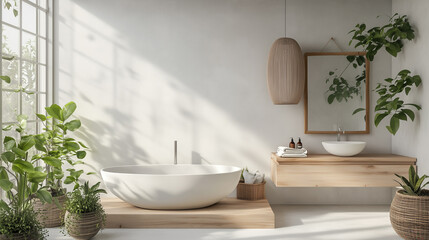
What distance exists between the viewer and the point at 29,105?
4754 mm

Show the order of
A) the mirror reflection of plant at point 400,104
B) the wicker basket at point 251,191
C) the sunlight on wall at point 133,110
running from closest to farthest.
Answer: the mirror reflection of plant at point 400,104 → the wicker basket at point 251,191 → the sunlight on wall at point 133,110

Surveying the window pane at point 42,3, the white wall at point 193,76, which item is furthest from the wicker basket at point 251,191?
the window pane at point 42,3

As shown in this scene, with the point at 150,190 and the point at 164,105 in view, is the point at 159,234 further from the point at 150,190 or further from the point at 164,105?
the point at 164,105

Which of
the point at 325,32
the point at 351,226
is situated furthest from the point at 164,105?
the point at 351,226

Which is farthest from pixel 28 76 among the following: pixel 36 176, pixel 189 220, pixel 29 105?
pixel 189 220

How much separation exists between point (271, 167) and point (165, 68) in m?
1.77

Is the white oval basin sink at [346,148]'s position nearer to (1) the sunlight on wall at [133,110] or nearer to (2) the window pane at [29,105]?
(1) the sunlight on wall at [133,110]

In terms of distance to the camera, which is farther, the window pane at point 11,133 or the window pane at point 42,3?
the window pane at point 42,3

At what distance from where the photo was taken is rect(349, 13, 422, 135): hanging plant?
14.2 ft

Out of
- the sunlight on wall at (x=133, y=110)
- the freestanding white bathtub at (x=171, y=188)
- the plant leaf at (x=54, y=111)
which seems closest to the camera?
the freestanding white bathtub at (x=171, y=188)

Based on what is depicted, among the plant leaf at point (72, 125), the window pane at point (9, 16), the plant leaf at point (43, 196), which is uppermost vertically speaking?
the window pane at point (9, 16)

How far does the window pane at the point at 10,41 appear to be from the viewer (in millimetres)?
4184

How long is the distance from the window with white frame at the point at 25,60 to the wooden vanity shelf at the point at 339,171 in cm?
289

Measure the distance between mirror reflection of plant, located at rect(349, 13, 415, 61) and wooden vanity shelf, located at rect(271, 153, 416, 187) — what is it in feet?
3.87
